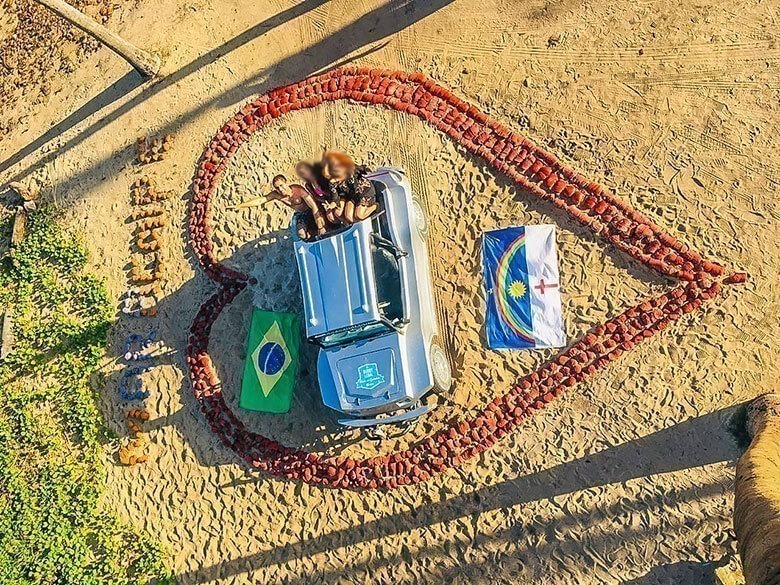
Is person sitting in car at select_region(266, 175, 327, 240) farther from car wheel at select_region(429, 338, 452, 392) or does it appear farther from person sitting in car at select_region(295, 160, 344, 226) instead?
car wheel at select_region(429, 338, 452, 392)

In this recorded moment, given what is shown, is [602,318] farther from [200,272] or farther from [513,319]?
[200,272]

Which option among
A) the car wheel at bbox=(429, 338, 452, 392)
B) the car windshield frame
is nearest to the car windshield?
the car windshield frame

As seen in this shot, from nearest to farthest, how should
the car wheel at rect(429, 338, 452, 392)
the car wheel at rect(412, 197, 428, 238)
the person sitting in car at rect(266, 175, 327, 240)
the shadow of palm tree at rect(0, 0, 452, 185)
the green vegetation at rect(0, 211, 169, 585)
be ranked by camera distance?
the person sitting in car at rect(266, 175, 327, 240), the car wheel at rect(429, 338, 452, 392), the car wheel at rect(412, 197, 428, 238), the green vegetation at rect(0, 211, 169, 585), the shadow of palm tree at rect(0, 0, 452, 185)

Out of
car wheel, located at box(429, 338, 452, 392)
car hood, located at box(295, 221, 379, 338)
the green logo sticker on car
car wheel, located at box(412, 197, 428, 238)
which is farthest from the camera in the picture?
car wheel, located at box(412, 197, 428, 238)

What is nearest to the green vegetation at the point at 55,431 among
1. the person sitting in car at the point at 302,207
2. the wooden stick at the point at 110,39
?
the wooden stick at the point at 110,39

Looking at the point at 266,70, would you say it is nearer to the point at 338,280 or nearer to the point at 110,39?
the point at 110,39

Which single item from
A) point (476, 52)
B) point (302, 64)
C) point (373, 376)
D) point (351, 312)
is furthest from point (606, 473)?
point (302, 64)
